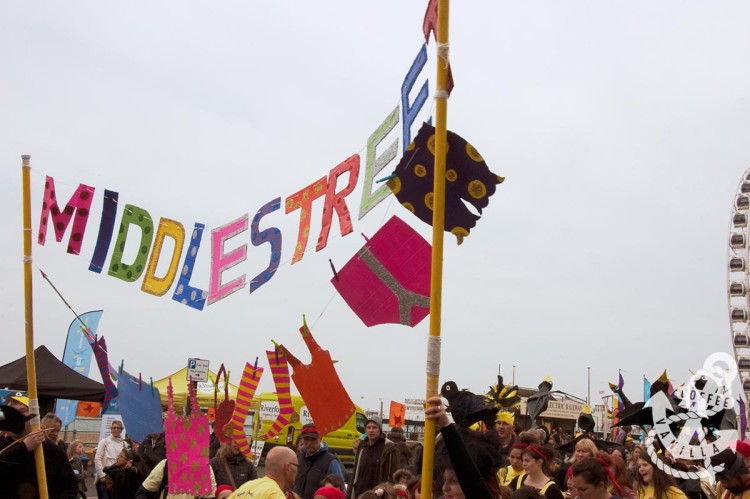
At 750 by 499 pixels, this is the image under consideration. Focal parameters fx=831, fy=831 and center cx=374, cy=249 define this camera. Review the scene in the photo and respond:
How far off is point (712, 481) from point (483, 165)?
4.28m

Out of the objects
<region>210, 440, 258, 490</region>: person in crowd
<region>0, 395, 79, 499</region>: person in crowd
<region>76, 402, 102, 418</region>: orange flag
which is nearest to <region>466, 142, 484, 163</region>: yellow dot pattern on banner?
<region>0, 395, 79, 499</region>: person in crowd

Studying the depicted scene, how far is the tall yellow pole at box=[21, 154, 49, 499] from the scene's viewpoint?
19.9 feet

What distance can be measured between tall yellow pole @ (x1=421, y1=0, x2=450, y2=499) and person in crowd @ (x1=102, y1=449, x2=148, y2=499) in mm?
6946

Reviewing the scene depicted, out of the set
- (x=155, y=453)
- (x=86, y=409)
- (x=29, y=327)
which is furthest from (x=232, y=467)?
(x=86, y=409)

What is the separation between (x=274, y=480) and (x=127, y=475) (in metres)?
5.33

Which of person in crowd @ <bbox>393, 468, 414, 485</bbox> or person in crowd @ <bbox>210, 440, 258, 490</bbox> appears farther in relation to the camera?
person in crowd @ <bbox>210, 440, 258, 490</bbox>

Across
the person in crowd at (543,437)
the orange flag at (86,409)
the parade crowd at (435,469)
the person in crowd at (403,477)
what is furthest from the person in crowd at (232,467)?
the orange flag at (86,409)

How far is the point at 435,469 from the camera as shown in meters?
3.68

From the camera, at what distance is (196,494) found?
6.94 metres

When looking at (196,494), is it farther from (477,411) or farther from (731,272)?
(731,272)

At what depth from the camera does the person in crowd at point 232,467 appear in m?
8.95

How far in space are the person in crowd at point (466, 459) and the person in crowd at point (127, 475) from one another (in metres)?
6.90

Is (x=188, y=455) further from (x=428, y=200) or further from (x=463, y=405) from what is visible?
(x=463, y=405)

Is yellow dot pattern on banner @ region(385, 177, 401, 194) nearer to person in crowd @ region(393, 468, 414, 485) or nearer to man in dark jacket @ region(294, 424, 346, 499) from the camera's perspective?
person in crowd @ region(393, 468, 414, 485)
